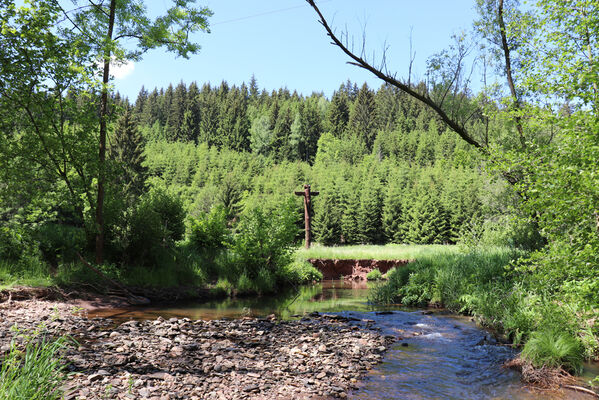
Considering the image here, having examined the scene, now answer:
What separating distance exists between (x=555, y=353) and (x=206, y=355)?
209 inches

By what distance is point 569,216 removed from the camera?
4344 mm

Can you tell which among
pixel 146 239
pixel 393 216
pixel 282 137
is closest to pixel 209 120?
pixel 282 137

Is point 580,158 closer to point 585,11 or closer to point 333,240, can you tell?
point 585,11

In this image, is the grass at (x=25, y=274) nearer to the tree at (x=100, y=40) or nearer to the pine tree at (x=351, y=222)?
the tree at (x=100, y=40)

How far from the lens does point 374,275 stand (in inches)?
774

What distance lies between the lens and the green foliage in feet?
18.1

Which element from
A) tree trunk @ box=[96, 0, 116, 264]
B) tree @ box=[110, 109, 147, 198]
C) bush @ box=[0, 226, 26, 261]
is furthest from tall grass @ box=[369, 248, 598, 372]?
tree @ box=[110, 109, 147, 198]

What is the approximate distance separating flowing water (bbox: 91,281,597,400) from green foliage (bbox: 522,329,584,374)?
41 centimetres

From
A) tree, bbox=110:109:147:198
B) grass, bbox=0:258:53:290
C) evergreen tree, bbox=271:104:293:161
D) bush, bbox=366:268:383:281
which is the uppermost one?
evergreen tree, bbox=271:104:293:161

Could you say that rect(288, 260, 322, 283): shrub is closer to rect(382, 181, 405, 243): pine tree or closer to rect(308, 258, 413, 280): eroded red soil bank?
rect(308, 258, 413, 280): eroded red soil bank

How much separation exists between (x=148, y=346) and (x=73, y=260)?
6891 millimetres

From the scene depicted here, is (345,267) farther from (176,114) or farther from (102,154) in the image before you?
(176,114)

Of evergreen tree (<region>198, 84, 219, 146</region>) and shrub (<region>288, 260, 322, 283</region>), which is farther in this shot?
evergreen tree (<region>198, 84, 219, 146</region>)

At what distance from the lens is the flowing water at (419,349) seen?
16.6 ft
